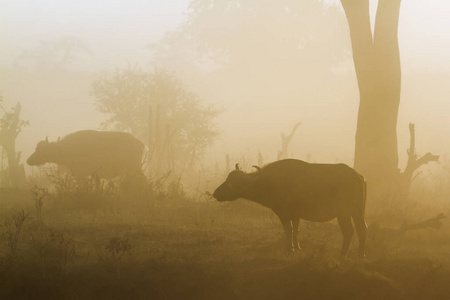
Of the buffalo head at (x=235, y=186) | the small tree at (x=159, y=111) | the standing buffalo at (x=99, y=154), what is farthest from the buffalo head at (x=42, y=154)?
the small tree at (x=159, y=111)

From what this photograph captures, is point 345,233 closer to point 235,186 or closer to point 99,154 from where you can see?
point 235,186

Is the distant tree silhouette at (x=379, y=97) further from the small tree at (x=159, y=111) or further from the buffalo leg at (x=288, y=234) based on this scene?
the small tree at (x=159, y=111)

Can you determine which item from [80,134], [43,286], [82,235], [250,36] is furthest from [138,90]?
[43,286]

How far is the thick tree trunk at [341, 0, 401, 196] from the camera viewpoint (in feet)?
50.3

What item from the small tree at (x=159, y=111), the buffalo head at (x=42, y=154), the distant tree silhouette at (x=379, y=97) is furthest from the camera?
the small tree at (x=159, y=111)

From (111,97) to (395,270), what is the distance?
2306 centimetres

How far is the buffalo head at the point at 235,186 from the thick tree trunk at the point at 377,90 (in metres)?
6.04

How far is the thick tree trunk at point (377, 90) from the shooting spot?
604 inches

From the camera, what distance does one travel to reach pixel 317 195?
955cm

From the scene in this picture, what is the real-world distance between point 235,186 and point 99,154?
310 inches

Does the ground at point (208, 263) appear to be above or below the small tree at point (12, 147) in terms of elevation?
below

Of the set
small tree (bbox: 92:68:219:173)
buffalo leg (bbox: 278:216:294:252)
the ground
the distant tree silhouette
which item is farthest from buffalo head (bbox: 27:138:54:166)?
small tree (bbox: 92:68:219:173)

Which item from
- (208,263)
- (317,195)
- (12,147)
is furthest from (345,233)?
(12,147)

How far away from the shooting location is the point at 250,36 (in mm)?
44438
